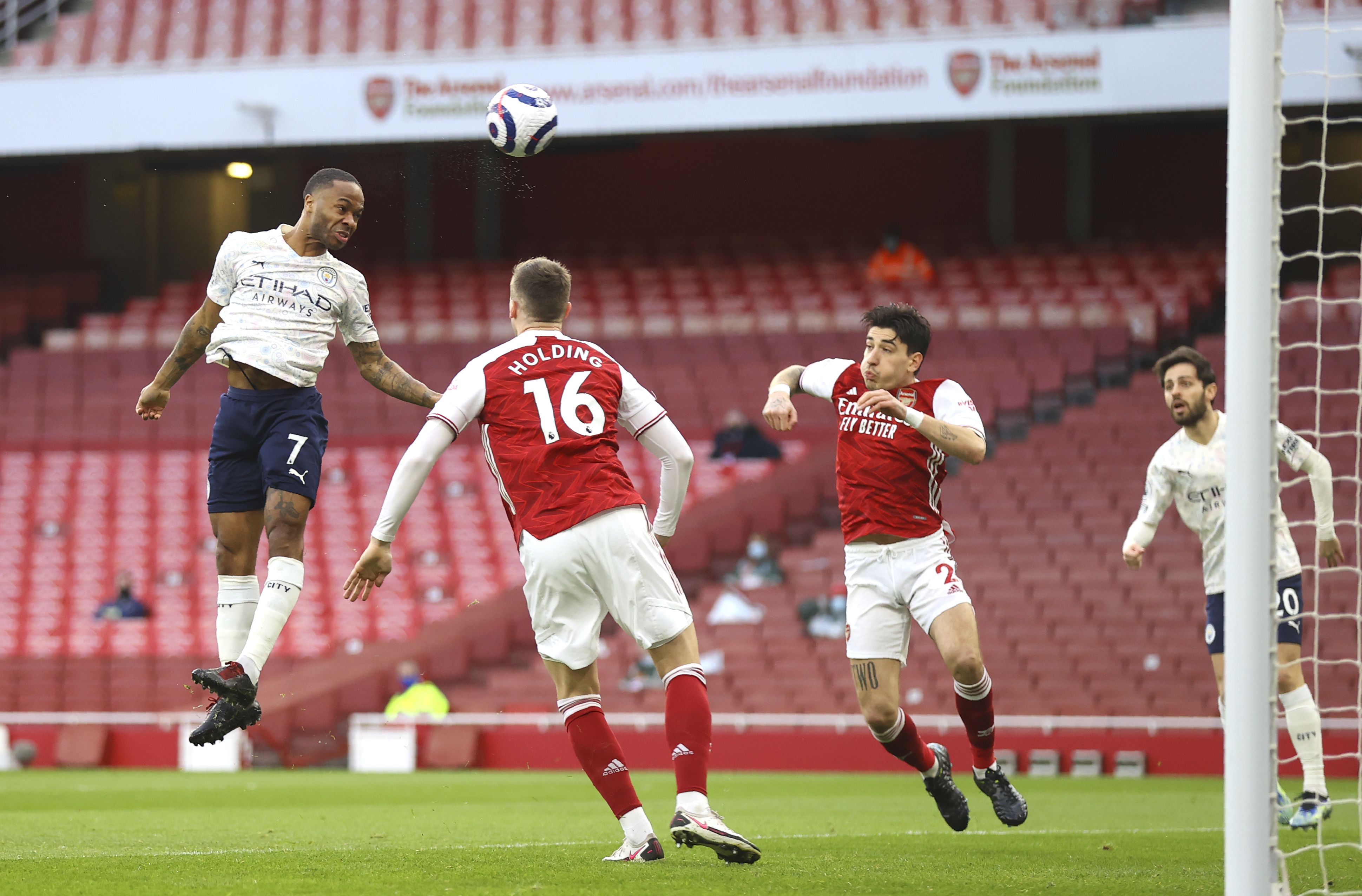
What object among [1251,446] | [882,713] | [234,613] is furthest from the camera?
[882,713]

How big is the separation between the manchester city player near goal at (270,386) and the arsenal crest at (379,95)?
14033mm

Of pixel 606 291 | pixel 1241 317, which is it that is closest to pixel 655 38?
pixel 606 291

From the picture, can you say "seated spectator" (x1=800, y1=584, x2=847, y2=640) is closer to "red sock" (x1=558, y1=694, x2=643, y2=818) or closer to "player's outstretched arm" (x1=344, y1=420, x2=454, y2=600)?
"red sock" (x1=558, y1=694, x2=643, y2=818)

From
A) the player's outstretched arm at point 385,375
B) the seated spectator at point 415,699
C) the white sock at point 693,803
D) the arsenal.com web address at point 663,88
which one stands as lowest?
the seated spectator at point 415,699

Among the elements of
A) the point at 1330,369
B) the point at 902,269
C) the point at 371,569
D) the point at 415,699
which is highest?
the point at 902,269

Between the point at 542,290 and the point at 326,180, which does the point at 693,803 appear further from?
the point at 326,180

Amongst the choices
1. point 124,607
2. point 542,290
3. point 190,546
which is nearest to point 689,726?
point 542,290

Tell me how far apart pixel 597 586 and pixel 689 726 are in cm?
58

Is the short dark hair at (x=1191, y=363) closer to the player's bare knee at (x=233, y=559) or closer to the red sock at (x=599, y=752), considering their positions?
the red sock at (x=599, y=752)

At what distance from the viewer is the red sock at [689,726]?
17.4ft

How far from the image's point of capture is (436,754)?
589 inches

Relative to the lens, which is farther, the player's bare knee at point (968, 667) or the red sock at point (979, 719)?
the red sock at point (979, 719)

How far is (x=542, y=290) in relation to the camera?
5.62m

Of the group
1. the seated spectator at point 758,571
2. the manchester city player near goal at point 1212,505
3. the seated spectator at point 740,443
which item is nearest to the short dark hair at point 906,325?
the manchester city player near goal at point 1212,505
